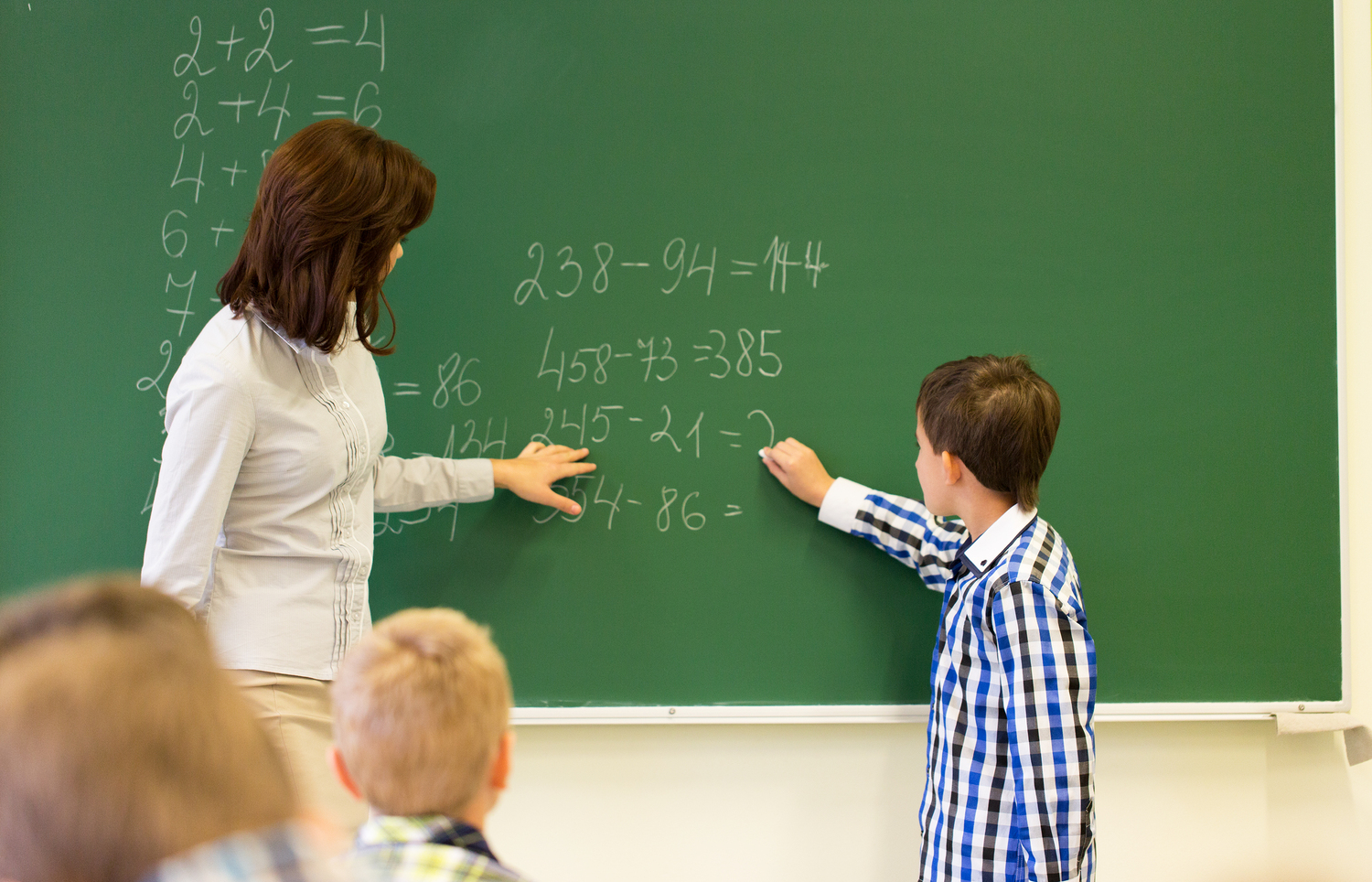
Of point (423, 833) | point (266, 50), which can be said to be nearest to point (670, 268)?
point (266, 50)

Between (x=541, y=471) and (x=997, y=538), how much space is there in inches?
38.7

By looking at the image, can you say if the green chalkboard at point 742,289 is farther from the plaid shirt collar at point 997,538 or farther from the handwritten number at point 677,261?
the plaid shirt collar at point 997,538

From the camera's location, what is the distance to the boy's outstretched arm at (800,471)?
208cm

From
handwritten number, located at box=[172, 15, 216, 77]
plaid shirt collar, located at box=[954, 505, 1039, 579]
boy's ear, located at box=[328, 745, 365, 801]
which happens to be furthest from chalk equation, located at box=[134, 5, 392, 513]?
plaid shirt collar, located at box=[954, 505, 1039, 579]

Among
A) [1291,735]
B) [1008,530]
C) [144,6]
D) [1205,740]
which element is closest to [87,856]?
[1008,530]

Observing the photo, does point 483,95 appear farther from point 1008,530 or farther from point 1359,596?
point 1359,596

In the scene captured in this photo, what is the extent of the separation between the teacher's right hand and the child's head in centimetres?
93

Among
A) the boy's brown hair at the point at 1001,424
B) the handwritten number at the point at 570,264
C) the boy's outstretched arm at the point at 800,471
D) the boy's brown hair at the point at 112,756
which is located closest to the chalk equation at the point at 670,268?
the handwritten number at the point at 570,264

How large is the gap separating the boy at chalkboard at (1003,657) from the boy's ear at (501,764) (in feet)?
3.21

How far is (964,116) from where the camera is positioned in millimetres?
2127

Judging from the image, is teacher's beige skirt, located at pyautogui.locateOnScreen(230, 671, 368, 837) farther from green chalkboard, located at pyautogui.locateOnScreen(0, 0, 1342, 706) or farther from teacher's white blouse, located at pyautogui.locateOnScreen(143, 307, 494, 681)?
green chalkboard, located at pyautogui.locateOnScreen(0, 0, 1342, 706)

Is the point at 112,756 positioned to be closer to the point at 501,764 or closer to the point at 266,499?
the point at 501,764

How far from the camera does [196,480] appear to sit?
4.92ft

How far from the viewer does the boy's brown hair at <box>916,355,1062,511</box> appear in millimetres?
1762
